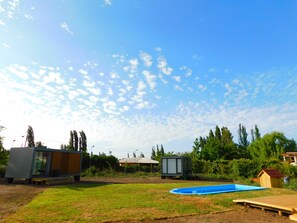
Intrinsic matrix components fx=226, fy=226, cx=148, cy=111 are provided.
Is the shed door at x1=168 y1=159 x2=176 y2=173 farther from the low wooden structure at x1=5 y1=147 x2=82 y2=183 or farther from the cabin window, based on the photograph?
the cabin window

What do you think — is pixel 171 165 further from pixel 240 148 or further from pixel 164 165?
pixel 240 148

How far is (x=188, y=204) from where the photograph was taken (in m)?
8.49

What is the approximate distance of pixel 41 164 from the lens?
17609 millimetres

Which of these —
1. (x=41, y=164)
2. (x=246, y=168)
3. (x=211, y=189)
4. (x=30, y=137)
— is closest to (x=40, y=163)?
(x=41, y=164)

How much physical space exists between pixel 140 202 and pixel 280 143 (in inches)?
1925

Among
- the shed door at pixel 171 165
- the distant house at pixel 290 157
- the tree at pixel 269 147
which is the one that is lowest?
the shed door at pixel 171 165

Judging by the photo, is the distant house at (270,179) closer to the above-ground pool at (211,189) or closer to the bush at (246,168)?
the above-ground pool at (211,189)

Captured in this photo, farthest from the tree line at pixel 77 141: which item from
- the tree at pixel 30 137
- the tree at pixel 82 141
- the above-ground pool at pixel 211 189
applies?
the above-ground pool at pixel 211 189

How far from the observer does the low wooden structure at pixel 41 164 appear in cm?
1595

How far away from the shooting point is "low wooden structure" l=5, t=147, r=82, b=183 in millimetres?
15945

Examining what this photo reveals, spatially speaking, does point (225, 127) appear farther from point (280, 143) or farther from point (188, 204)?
point (188, 204)

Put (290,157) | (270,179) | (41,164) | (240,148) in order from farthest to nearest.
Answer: (240,148)
(290,157)
(41,164)
(270,179)

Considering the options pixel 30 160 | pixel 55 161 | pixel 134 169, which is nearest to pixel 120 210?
pixel 30 160

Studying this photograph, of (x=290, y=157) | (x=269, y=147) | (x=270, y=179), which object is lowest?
(x=270, y=179)
